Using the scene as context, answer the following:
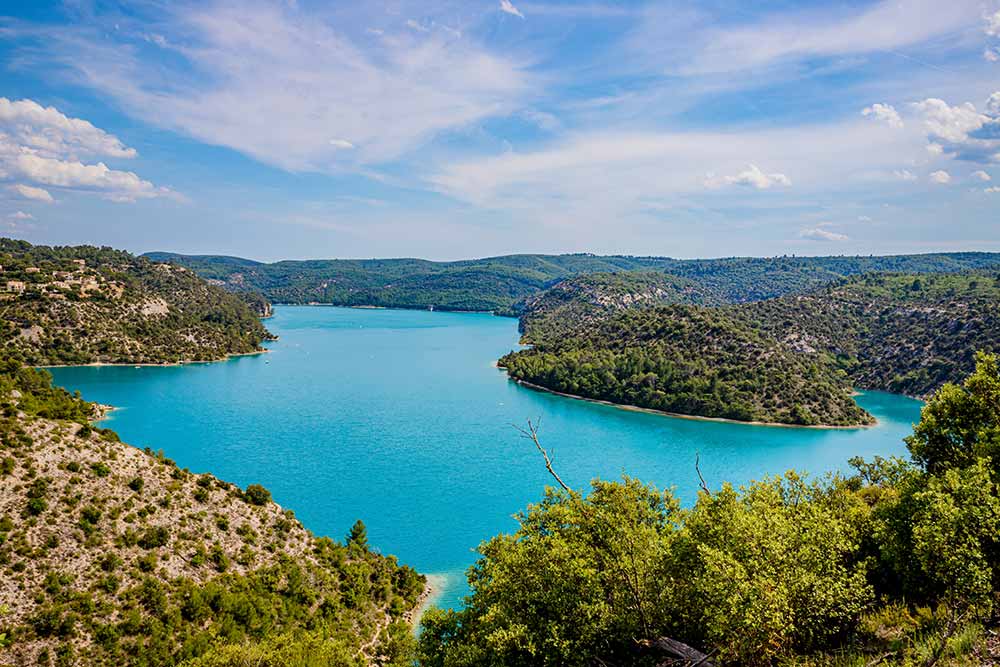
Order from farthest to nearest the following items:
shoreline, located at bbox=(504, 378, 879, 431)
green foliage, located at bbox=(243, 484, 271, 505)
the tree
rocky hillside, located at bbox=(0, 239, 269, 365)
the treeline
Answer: rocky hillside, located at bbox=(0, 239, 269, 365) < shoreline, located at bbox=(504, 378, 879, 431) < green foliage, located at bbox=(243, 484, 271, 505) < the tree < the treeline

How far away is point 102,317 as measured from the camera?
107 meters

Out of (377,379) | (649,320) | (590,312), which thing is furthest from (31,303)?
(590,312)

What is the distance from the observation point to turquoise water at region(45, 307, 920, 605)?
46156mm

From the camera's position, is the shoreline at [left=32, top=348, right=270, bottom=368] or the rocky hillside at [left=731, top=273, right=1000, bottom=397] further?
the rocky hillside at [left=731, top=273, right=1000, bottom=397]

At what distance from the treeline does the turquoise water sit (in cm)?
2020

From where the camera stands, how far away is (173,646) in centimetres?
2150

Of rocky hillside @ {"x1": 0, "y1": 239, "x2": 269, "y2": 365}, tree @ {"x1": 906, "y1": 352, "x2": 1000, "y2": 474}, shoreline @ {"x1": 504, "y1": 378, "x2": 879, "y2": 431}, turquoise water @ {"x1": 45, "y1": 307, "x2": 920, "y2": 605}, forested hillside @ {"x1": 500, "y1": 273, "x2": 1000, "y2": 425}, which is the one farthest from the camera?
rocky hillside @ {"x1": 0, "y1": 239, "x2": 269, "y2": 365}

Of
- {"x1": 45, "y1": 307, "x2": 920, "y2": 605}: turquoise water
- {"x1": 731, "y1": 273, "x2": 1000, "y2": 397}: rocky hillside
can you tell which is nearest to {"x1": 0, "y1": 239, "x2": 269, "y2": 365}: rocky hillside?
{"x1": 45, "y1": 307, "x2": 920, "y2": 605}: turquoise water

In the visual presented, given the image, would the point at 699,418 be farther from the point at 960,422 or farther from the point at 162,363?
the point at 162,363

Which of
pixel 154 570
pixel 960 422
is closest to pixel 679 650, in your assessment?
pixel 960 422

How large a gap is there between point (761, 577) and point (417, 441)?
190ft

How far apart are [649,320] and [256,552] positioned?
91966 millimetres

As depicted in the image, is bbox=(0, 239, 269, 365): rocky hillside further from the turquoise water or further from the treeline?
the treeline

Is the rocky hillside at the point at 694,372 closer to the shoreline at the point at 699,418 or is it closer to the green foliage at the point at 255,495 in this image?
the shoreline at the point at 699,418
